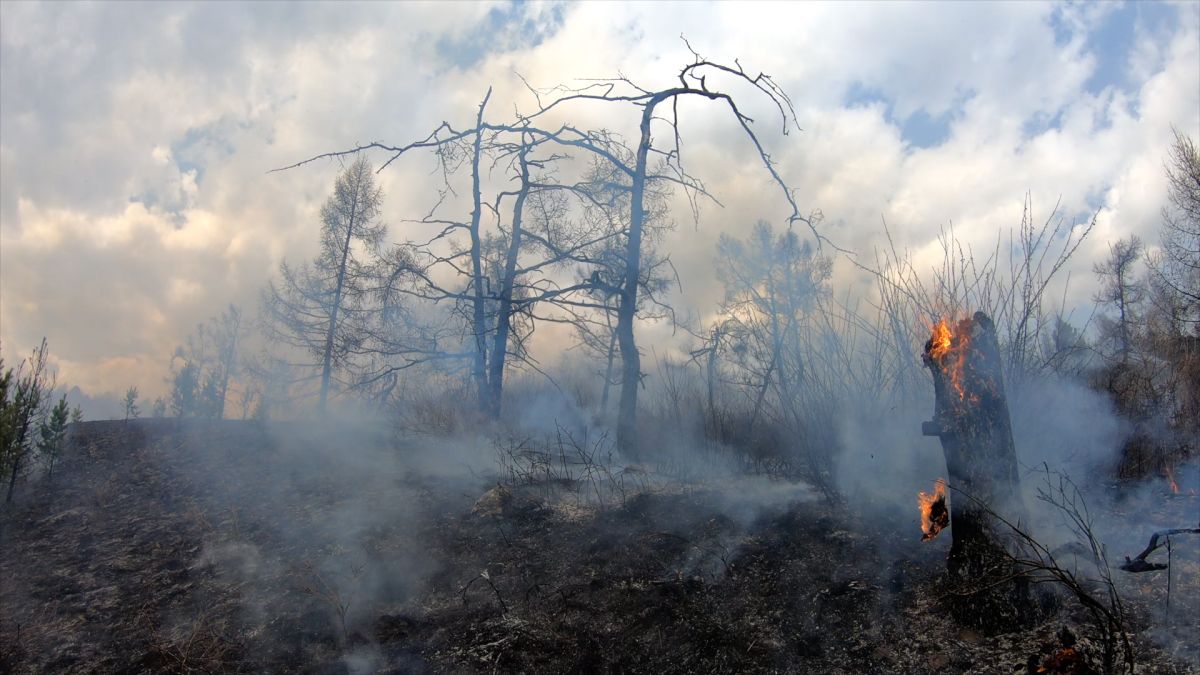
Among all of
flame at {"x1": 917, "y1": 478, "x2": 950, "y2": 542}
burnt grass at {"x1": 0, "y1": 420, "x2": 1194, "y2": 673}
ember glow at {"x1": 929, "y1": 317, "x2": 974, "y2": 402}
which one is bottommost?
burnt grass at {"x1": 0, "y1": 420, "x2": 1194, "y2": 673}

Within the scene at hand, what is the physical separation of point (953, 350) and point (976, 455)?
0.75 meters

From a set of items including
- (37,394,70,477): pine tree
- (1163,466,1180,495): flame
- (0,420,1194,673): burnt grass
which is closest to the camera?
(0,420,1194,673): burnt grass

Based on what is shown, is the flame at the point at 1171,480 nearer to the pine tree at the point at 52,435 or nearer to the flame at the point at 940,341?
the flame at the point at 940,341

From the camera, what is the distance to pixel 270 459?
10469 millimetres

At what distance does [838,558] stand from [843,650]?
108 cm

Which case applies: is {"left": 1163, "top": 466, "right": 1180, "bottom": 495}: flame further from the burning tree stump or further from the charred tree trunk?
the charred tree trunk

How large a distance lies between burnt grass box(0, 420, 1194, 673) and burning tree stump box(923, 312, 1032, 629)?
0.71ft

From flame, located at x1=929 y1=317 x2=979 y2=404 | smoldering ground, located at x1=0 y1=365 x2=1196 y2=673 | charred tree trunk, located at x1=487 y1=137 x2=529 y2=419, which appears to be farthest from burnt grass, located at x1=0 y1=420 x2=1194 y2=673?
charred tree trunk, located at x1=487 y1=137 x2=529 y2=419

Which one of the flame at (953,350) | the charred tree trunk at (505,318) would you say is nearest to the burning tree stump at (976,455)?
the flame at (953,350)

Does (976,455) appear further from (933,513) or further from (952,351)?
(952,351)

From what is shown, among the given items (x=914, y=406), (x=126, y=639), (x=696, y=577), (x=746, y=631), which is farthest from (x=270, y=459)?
(x=914, y=406)

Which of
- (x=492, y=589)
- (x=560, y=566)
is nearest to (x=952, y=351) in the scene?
(x=560, y=566)

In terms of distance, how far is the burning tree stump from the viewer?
4.11 metres

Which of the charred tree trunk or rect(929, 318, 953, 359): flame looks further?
the charred tree trunk
